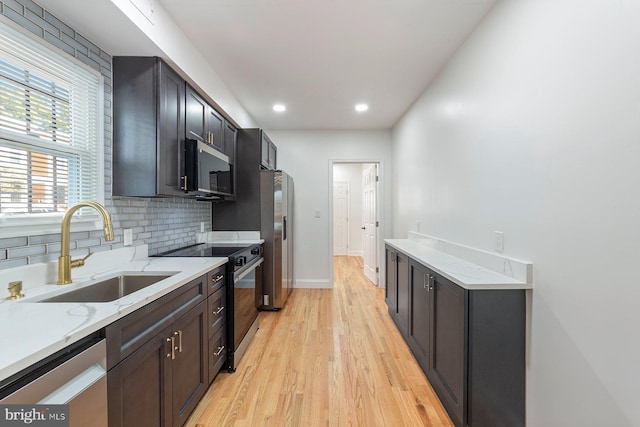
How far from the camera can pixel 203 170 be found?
7.70 feet

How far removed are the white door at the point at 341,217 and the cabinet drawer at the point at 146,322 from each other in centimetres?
616

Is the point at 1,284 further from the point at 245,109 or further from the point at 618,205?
the point at 245,109

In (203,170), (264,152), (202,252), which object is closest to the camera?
(203,170)

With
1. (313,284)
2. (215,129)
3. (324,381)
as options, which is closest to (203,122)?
(215,129)

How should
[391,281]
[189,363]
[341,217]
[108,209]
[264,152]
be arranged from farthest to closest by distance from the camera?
1. [341,217]
2. [264,152]
3. [391,281]
4. [108,209]
5. [189,363]

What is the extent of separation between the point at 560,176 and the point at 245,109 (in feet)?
10.9

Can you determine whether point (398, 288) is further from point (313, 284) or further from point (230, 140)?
point (230, 140)

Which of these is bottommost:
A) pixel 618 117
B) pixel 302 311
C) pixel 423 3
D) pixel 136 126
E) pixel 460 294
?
pixel 302 311

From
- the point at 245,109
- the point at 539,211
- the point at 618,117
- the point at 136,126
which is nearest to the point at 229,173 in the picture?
the point at 245,109

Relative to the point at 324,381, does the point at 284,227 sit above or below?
above

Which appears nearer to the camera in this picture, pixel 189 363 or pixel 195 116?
pixel 189 363

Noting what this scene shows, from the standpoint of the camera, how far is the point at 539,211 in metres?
1.44

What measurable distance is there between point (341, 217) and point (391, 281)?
4685mm

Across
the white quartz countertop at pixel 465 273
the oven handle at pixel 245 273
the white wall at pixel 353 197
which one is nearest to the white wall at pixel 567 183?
the white quartz countertop at pixel 465 273
